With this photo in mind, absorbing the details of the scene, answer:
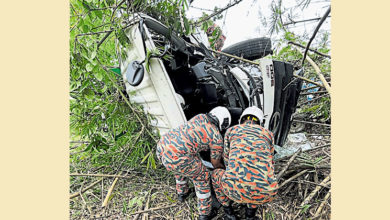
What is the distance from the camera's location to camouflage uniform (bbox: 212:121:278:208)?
1216 millimetres

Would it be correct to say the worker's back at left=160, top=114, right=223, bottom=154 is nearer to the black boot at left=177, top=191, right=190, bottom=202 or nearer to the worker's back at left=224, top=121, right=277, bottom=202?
the worker's back at left=224, top=121, right=277, bottom=202

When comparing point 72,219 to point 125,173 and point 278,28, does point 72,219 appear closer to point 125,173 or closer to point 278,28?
point 125,173

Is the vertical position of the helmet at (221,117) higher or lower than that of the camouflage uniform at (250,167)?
higher

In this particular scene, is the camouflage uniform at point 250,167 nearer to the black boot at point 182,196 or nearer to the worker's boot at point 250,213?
the worker's boot at point 250,213

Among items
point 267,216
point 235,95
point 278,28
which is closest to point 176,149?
point 235,95

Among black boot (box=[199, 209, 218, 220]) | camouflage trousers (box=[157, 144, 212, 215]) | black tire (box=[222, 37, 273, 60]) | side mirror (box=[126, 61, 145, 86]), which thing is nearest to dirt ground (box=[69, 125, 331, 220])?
black boot (box=[199, 209, 218, 220])

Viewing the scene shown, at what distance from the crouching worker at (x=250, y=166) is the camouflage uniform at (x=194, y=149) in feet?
0.54

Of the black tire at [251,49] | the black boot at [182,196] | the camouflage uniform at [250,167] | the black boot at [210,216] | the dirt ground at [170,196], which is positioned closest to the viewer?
the camouflage uniform at [250,167]

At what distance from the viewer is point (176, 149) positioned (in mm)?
1455

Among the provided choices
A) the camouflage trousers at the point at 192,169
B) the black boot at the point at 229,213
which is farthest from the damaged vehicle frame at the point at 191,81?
the black boot at the point at 229,213

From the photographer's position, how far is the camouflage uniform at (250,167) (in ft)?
3.99

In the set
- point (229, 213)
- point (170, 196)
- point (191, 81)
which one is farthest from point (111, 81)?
point (229, 213)

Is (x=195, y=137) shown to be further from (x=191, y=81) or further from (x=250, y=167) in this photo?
(x=191, y=81)

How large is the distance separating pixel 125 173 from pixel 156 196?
0.49m
